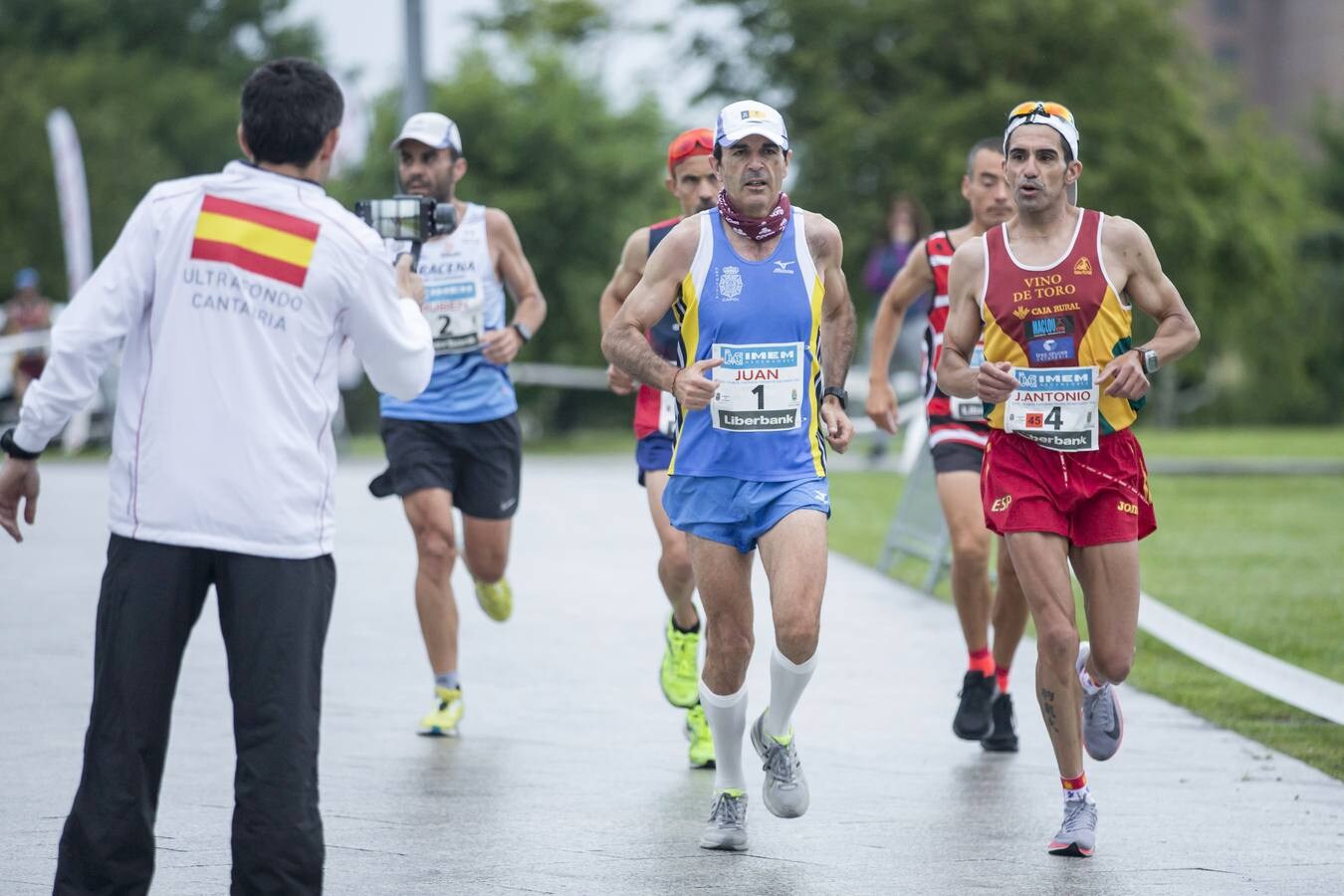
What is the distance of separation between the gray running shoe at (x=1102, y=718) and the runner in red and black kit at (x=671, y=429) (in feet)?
5.29

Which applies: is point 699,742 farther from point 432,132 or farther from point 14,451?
point 14,451

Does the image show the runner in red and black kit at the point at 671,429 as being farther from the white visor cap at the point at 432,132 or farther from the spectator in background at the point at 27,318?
the spectator in background at the point at 27,318

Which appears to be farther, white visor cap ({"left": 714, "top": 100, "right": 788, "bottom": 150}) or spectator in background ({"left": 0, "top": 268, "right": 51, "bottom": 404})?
spectator in background ({"left": 0, "top": 268, "right": 51, "bottom": 404})

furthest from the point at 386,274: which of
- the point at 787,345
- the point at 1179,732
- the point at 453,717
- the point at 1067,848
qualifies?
the point at 1179,732

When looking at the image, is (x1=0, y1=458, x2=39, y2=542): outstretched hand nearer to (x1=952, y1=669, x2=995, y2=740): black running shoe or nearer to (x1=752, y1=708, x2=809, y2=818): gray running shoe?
(x1=752, y1=708, x2=809, y2=818): gray running shoe

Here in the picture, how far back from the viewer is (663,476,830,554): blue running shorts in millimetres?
6473

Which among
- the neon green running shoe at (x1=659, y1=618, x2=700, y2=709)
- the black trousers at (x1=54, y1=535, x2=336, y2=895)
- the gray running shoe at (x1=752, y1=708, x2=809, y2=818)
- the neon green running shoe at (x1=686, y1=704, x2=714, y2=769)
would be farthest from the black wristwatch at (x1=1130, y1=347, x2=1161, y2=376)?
the black trousers at (x1=54, y1=535, x2=336, y2=895)

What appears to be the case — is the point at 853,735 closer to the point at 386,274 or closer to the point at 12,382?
the point at 386,274

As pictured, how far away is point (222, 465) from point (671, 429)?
12.1ft

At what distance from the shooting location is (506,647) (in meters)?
10.9

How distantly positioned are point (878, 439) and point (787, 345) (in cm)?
1680

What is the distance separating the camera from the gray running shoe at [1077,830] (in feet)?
20.9

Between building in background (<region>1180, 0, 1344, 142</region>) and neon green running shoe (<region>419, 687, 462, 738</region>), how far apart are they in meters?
83.5

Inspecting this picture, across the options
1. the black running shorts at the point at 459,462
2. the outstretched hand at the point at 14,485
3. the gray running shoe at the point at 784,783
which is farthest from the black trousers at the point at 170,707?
the black running shorts at the point at 459,462
